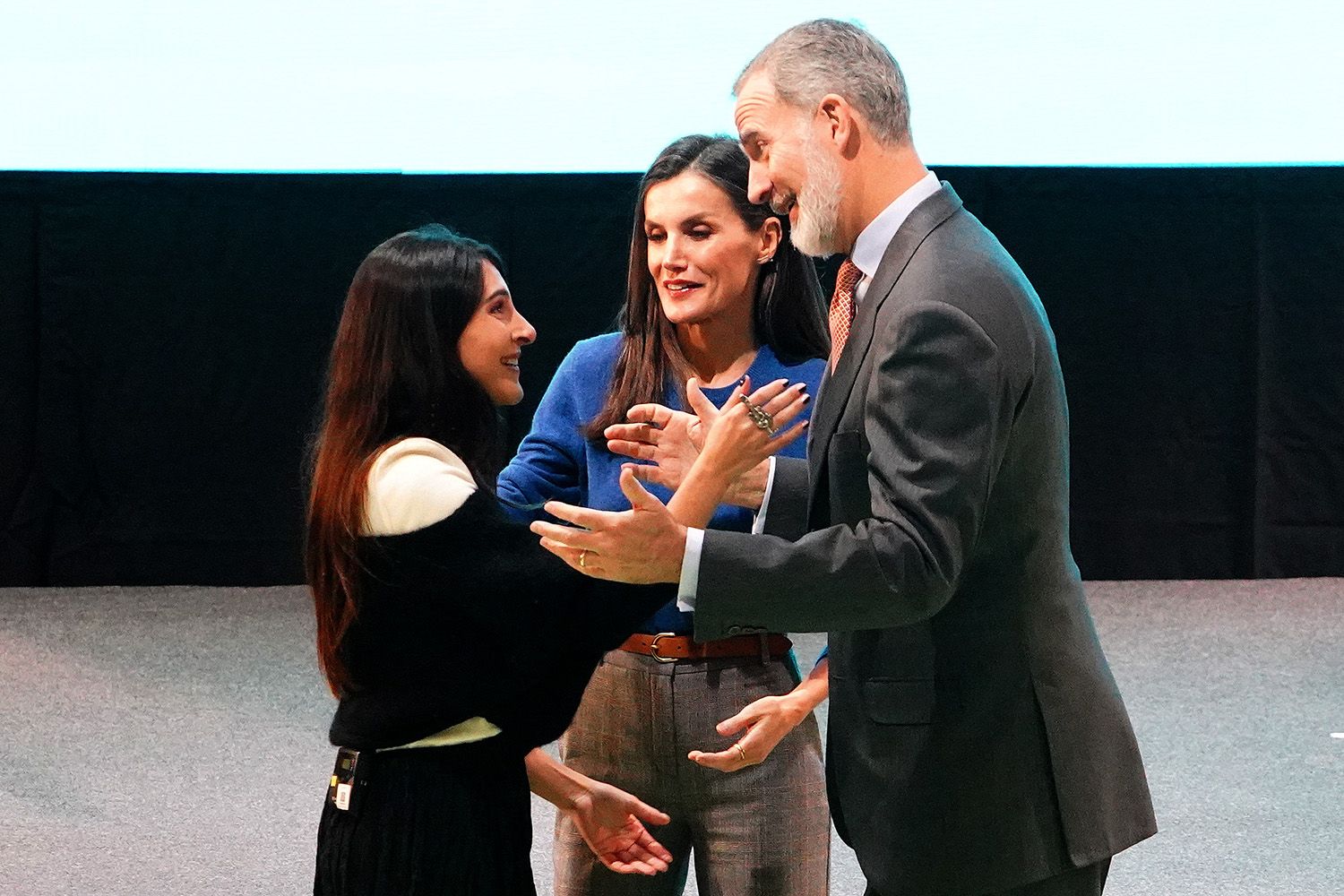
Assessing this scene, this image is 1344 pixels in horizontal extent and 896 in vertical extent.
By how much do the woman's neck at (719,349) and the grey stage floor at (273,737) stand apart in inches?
62.2

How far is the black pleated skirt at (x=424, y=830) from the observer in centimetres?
153

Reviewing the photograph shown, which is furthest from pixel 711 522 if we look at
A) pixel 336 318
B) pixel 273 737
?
pixel 336 318

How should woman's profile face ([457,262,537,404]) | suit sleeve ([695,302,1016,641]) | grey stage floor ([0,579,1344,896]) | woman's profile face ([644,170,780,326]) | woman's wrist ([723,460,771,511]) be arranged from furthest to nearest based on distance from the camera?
grey stage floor ([0,579,1344,896]) < woman's profile face ([644,170,780,326]) < woman's wrist ([723,460,771,511]) < woman's profile face ([457,262,537,404]) < suit sleeve ([695,302,1016,641])

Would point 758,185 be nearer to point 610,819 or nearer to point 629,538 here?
point 629,538

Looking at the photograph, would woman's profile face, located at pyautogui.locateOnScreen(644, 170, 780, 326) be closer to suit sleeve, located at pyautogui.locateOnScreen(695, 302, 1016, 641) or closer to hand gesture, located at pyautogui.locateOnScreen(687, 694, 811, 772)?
hand gesture, located at pyautogui.locateOnScreen(687, 694, 811, 772)

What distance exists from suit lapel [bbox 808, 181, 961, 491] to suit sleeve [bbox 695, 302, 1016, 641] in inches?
3.0

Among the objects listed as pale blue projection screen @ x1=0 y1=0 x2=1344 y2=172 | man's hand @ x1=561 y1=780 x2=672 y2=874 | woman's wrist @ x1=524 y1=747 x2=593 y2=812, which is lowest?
man's hand @ x1=561 y1=780 x2=672 y2=874

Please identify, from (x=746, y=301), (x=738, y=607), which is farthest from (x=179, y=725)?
(x=738, y=607)

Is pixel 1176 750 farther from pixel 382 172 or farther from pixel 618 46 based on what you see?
pixel 382 172

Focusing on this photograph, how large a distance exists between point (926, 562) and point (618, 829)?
657 mm

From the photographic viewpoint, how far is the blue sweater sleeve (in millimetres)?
1996

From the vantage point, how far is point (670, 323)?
77.9 inches

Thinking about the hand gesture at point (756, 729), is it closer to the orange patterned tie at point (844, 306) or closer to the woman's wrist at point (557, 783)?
the woman's wrist at point (557, 783)

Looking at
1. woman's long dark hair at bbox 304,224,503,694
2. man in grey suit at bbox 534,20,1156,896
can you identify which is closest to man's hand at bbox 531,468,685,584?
man in grey suit at bbox 534,20,1156,896
